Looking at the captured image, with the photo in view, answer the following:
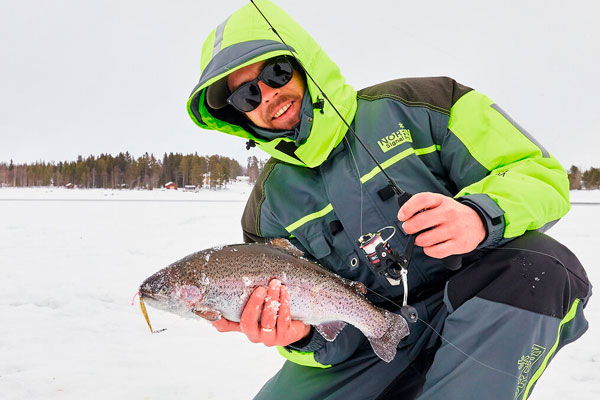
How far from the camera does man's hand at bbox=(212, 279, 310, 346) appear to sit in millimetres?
2006

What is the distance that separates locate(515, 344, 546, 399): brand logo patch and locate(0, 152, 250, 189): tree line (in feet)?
236

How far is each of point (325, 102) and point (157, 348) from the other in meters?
2.81

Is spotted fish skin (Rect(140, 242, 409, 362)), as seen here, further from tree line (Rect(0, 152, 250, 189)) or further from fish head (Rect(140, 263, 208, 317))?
tree line (Rect(0, 152, 250, 189))

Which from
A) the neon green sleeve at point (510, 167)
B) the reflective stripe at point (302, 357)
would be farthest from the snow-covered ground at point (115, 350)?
the neon green sleeve at point (510, 167)

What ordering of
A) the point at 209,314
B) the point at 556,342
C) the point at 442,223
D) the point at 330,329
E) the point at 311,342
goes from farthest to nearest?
1. the point at 311,342
2. the point at 330,329
3. the point at 209,314
4. the point at 556,342
5. the point at 442,223

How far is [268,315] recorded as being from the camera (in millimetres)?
2018

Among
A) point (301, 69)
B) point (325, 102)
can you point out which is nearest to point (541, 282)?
point (325, 102)

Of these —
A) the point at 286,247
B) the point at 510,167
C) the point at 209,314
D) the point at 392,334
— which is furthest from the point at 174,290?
the point at 510,167

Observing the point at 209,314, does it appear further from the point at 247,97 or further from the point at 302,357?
the point at 247,97

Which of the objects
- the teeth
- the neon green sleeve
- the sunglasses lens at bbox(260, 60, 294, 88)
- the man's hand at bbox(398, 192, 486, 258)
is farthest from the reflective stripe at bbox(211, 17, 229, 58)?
the man's hand at bbox(398, 192, 486, 258)

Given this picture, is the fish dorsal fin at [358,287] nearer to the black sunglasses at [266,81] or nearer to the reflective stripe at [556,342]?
the reflective stripe at [556,342]

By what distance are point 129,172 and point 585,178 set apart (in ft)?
277

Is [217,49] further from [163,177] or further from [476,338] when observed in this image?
[163,177]

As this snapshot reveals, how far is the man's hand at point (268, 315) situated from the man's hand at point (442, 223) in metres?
0.82
